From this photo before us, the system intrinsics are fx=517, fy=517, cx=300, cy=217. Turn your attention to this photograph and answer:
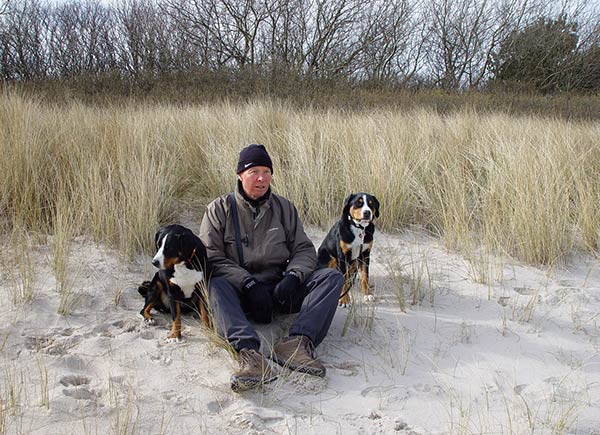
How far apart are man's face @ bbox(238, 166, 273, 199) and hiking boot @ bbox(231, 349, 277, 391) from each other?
1.11m

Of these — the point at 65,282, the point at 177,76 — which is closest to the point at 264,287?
the point at 65,282

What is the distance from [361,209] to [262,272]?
2.89 ft

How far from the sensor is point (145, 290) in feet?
11.9

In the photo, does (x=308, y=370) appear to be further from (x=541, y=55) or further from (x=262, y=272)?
(x=541, y=55)

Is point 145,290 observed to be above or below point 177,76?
below

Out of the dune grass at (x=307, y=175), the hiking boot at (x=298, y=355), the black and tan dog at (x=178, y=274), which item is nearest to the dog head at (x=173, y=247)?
the black and tan dog at (x=178, y=274)

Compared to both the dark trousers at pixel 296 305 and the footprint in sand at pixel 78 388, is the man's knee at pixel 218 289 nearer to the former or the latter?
the dark trousers at pixel 296 305

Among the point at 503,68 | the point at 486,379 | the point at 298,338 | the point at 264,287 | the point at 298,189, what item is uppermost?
the point at 503,68

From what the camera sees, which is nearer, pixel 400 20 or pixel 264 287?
pixel 264 287

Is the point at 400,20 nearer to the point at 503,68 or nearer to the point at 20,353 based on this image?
the point at 503,68

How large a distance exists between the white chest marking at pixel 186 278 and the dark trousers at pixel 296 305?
0.31 feet

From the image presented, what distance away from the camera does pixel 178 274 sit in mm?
3248

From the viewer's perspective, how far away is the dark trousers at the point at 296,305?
3018 millimetres

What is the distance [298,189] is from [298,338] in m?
2.57
